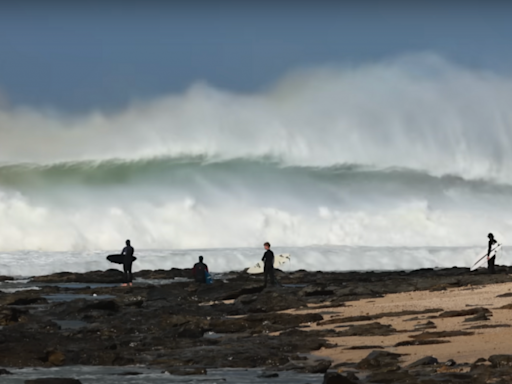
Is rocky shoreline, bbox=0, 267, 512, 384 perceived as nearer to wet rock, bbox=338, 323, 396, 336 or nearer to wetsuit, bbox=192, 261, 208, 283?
wet rock, bbox=338, 323, 396, 336

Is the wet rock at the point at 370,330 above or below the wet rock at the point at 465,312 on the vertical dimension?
below

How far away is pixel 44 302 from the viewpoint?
17844 mm

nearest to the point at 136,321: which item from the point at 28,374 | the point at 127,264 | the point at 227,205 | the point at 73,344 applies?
the point at 73,344

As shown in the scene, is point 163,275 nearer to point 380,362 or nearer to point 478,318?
point 478,318

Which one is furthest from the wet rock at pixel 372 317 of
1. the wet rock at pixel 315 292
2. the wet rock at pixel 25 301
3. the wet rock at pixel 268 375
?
the wet rock at pixel 25 301

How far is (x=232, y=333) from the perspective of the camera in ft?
41.0

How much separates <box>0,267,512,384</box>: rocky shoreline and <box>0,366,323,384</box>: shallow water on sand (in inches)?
7.4

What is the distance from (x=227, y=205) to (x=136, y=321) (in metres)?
28.3

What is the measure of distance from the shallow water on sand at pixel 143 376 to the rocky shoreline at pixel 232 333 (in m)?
0.19

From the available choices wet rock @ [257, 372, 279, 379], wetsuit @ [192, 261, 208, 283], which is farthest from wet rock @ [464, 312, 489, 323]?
wetsuit @ [192, 261, 208, 283]

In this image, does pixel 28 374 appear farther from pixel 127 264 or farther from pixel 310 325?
pixel 127 264

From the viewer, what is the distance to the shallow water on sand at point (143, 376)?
8805 mm

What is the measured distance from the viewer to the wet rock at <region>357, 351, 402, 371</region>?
8.74 m

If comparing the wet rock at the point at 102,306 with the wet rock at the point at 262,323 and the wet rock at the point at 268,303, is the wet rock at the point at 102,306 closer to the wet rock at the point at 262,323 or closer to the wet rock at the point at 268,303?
the wet rock at the point at 268,303
